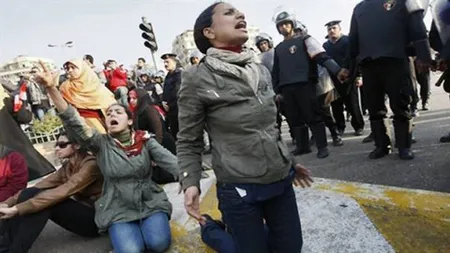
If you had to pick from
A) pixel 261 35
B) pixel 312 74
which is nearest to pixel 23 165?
pixel 312 74

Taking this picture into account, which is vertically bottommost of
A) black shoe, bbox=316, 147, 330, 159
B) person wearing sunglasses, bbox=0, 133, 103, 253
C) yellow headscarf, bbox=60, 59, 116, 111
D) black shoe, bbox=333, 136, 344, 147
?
black shoe, bbox=333, 136, 344, 147

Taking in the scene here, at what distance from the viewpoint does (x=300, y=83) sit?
486 centimetres

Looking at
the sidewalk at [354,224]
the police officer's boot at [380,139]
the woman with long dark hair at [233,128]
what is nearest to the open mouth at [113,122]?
the sidewalk at [354,224]

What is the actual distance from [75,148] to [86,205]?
0.48m

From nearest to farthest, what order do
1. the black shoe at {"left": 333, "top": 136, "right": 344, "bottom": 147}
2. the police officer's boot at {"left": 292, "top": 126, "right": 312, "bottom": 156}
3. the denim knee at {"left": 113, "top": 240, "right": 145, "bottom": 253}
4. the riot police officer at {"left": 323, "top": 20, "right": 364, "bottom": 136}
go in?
the denim knee at {"left": 113, "top": 240, "right": 145, "bottom": 253}, the police officer's boot at {"left": 292, "top": 126, "right": 312, "bottom": 156}, the black shoe at {"left": 333, "top": 136, "right": 344, "bottom": 147}, the riot police officer at {"left": 323, "top": 20, "right": 364, "bottom": 136}

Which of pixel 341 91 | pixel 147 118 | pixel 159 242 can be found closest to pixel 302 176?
pixel 159 242

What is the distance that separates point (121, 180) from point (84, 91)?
1.96m

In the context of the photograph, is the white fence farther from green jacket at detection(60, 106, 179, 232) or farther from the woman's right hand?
the woman's right hand

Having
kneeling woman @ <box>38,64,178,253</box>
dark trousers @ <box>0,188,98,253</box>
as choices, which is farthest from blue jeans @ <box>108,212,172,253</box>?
dark trousers @ <box>0,188,98,253</box>

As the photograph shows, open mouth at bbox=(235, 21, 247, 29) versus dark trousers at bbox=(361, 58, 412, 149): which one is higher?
open mouth at bbox=(235, 21, 247, 29)

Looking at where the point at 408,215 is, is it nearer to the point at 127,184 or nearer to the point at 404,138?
the point at 404,138

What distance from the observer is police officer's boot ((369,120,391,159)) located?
13.5 ft

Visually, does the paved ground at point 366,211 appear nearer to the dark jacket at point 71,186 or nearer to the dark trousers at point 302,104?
the dark jacket at point 71,186

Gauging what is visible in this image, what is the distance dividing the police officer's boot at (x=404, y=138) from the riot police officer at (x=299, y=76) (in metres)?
1.09
